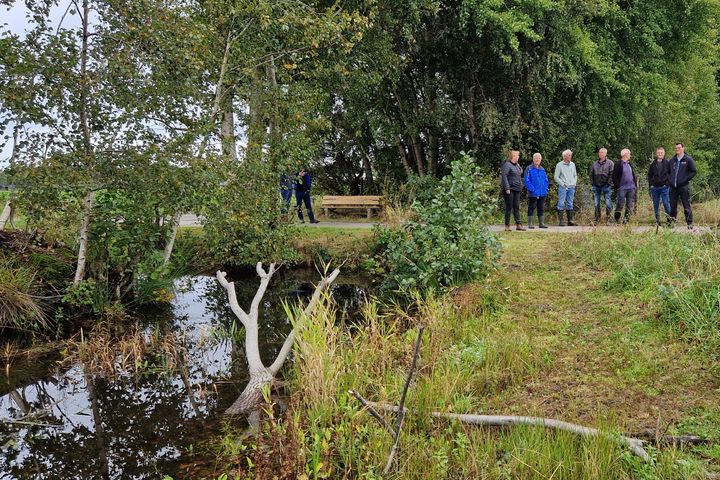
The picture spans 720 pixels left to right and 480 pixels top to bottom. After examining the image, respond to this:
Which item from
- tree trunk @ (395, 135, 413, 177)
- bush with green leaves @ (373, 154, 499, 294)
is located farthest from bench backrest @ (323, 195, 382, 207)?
bush with green leaves @ (373, 154, 499, 294)

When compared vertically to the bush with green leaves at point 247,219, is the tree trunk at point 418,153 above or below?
above

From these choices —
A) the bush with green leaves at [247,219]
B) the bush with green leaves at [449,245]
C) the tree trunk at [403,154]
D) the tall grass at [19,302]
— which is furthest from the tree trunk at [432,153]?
the tall grass at [19,302]

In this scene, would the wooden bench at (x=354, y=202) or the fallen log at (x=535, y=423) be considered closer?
the fallen log at (x=535, y=423)

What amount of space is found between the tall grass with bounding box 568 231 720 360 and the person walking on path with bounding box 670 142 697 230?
11.7ft

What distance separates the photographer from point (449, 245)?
782 cm

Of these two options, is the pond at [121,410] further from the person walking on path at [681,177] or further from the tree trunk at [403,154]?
the tree trunk at [403,154]

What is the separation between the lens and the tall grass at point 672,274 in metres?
4.94

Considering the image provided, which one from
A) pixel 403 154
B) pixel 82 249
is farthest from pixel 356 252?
pixel 403 154

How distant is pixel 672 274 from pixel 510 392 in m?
2.92

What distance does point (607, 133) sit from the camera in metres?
18.0

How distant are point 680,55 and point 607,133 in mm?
3956

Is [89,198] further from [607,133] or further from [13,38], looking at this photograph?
[607,133]

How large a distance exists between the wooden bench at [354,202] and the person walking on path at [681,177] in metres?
8.25

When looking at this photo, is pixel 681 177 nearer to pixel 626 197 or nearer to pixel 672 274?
pixel 626 197
